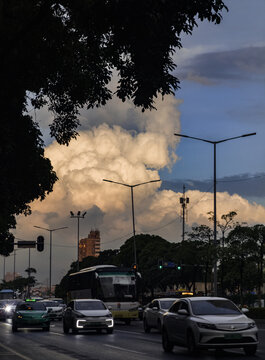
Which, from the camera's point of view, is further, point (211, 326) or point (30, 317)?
point (30, 317)

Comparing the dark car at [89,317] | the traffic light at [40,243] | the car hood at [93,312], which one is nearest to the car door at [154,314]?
the dark car at [89,317]

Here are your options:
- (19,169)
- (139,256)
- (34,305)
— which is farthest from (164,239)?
(19,169)

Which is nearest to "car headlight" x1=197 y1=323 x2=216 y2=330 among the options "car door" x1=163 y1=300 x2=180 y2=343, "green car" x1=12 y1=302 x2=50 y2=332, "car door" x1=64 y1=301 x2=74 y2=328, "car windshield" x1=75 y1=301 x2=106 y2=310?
"car door" x1=163 y1=300 x2=180 y2=343

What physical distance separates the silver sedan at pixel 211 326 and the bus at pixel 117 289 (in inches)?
1030

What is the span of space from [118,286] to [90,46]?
3408cm

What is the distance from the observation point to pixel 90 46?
15969 mm

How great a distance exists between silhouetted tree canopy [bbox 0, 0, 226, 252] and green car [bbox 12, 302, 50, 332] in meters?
22.7

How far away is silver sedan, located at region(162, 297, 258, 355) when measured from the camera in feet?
65.2

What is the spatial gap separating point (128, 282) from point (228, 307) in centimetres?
2815

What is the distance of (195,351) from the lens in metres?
20.3

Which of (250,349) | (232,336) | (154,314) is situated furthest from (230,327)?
(154,314)

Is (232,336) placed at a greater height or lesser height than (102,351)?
greater

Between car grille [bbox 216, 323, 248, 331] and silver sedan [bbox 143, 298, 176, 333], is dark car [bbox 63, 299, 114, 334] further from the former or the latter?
car grille [bbox 216, 323, 248, 331]

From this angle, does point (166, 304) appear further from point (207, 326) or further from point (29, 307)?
point (207, 326)
